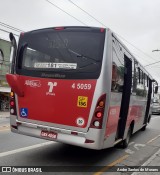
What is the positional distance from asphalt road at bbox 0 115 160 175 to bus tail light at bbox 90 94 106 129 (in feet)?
3.87

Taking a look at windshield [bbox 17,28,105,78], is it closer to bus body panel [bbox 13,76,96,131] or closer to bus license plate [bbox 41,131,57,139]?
bus body panel [bbox 13,76,96,131]

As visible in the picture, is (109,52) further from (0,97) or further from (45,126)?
(0,97)

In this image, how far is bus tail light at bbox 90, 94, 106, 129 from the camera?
6.28 metres

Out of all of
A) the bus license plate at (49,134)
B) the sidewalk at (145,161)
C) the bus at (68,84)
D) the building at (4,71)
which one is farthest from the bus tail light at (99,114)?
the building at (4,71)

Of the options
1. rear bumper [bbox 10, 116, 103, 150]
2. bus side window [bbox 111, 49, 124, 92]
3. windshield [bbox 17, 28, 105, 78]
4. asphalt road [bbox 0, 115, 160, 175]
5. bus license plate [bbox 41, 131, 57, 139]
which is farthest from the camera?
asphalt road [bbox 0, 115, 160, 175]

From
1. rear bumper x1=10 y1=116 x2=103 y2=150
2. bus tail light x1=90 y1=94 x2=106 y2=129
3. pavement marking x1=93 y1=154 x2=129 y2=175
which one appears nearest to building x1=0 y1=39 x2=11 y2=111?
pavement marking x1=93 y1=154 x2=129 y2=175

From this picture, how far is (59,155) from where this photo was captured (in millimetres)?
7949

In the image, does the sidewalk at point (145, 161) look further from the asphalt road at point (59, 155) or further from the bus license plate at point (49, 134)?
the bus license plate at point (49, 134)

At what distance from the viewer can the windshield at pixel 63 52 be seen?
657 centimetres

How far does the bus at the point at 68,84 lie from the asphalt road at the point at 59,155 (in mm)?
709

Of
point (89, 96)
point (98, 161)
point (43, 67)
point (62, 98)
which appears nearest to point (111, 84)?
point (89, 96)

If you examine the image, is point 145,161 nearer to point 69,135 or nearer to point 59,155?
point 59,155

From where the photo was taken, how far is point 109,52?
6574 mm

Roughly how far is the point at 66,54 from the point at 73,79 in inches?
26.4
